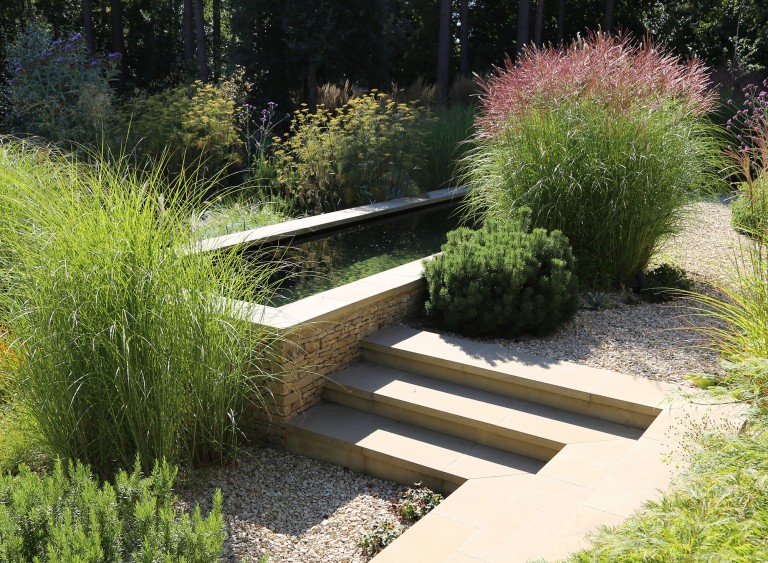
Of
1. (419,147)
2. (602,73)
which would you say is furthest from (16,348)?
(419,147)

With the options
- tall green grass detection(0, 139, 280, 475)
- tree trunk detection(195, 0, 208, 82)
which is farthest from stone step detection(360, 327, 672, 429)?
tree trunk detection(195, 0, 208, 82)

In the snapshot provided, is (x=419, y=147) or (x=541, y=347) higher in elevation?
(x=419, y=147)

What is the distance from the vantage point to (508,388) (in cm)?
428

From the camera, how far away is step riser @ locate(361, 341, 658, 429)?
3943 millimetres

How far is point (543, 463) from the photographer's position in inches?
151

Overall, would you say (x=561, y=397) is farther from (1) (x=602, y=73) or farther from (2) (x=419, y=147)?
(2) (x=419, y=147)

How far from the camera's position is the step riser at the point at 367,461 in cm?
373

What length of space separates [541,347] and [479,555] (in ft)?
7.00

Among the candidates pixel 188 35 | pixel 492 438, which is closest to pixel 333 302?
pixel 492 438

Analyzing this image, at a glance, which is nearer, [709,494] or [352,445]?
Result: [709,494]

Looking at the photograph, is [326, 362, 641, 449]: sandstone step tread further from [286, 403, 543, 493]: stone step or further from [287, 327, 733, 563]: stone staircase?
[286, 403, 543, 493]: stone step

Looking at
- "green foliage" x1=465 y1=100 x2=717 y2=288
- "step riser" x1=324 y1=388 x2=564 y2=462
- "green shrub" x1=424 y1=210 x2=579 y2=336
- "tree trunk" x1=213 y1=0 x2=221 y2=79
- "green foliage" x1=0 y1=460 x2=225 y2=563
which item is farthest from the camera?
"tree trunk" x1=213 y1=0 x2=221 y2=79

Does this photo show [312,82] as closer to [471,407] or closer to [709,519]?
[471,407]

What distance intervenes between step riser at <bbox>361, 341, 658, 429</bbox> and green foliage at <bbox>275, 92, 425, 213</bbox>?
3.94 meters
